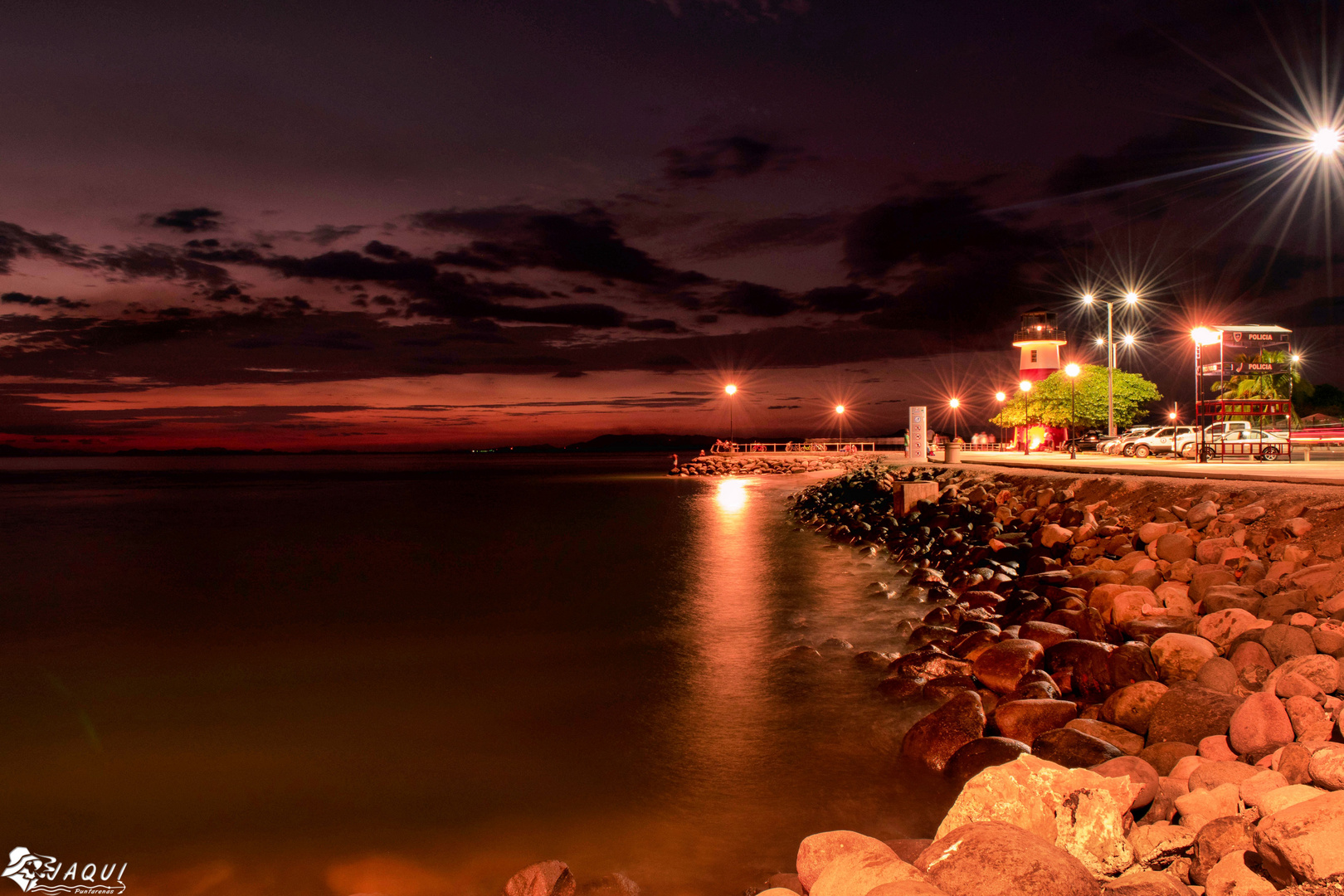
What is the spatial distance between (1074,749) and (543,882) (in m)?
4.39

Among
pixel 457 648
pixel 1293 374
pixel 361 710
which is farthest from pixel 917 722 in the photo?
pixel 1293 374

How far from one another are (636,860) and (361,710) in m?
5.52

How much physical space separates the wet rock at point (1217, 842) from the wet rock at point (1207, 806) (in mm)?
416

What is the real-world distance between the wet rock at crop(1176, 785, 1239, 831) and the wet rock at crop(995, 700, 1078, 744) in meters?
2.07

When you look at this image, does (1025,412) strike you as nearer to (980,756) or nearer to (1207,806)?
(980,756)

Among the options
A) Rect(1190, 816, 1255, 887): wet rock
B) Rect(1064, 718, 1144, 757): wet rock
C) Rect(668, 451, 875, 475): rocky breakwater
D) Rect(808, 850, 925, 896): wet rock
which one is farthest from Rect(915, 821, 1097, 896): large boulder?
Rect(668, 451, 875, 475): rocky breakwater

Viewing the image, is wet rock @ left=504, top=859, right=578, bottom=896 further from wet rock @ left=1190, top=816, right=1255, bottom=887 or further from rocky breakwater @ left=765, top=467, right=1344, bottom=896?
wet rock @ left=1190, top=816, right=1255, bottom=887

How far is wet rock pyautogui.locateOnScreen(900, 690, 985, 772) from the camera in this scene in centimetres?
743

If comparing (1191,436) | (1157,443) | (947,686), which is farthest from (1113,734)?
(1157,443)

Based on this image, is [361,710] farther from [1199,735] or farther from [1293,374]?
[1293,374]

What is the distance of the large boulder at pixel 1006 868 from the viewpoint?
12.0ft

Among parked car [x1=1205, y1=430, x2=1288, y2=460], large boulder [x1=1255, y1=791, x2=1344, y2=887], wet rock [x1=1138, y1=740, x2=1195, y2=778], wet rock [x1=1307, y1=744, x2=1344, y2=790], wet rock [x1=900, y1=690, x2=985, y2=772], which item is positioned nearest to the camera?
large boulder [x1=1255, y1=791, x2=1344, y2=887]

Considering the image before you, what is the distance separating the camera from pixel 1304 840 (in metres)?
3.50

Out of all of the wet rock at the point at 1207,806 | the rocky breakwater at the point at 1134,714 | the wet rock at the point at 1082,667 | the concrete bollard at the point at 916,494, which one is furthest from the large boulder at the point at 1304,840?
the concrete bollard at the point at 916,494
